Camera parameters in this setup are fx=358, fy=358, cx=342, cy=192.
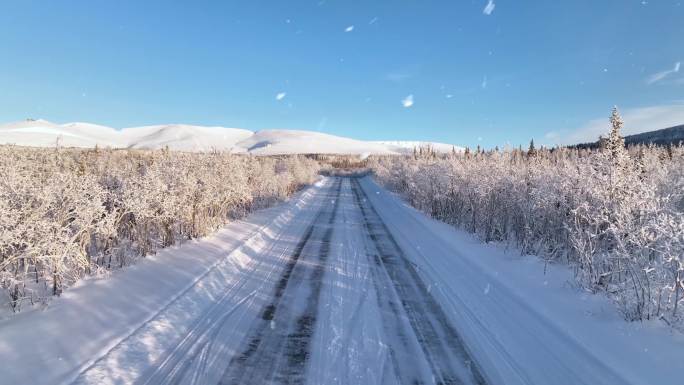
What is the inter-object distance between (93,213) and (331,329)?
17.5 ft

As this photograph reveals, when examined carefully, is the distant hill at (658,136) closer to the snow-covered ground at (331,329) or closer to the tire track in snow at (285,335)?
the snow-covered ground at (331,329)


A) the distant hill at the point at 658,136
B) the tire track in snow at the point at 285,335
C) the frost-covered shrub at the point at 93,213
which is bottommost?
the tire track in snow at the point at 285,335

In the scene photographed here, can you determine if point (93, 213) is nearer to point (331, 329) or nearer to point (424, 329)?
point (331, 329)

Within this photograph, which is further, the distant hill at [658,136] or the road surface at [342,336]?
the distant hill at [658,136]

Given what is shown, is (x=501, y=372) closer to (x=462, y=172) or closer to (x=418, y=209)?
(x=462, y=172)

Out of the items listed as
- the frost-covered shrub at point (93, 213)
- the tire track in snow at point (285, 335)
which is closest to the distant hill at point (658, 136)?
the frost-covered shrub at point (93, 213)

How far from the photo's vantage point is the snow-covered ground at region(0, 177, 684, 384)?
14.0 ft

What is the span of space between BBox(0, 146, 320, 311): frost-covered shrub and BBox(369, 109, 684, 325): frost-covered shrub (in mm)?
9063

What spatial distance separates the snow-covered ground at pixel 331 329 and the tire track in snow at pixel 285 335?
24mm

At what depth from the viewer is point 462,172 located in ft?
52.1

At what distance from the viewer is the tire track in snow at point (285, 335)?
4246mm

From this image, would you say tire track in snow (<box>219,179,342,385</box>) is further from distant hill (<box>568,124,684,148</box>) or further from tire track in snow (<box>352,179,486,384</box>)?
distant hill (<box>568,124,684,148</box>)

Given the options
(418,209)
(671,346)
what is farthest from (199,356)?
(418,209)

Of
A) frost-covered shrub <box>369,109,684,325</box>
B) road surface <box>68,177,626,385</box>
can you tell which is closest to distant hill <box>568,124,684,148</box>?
frost-covered shrub <box>369,109,684,325</box>
